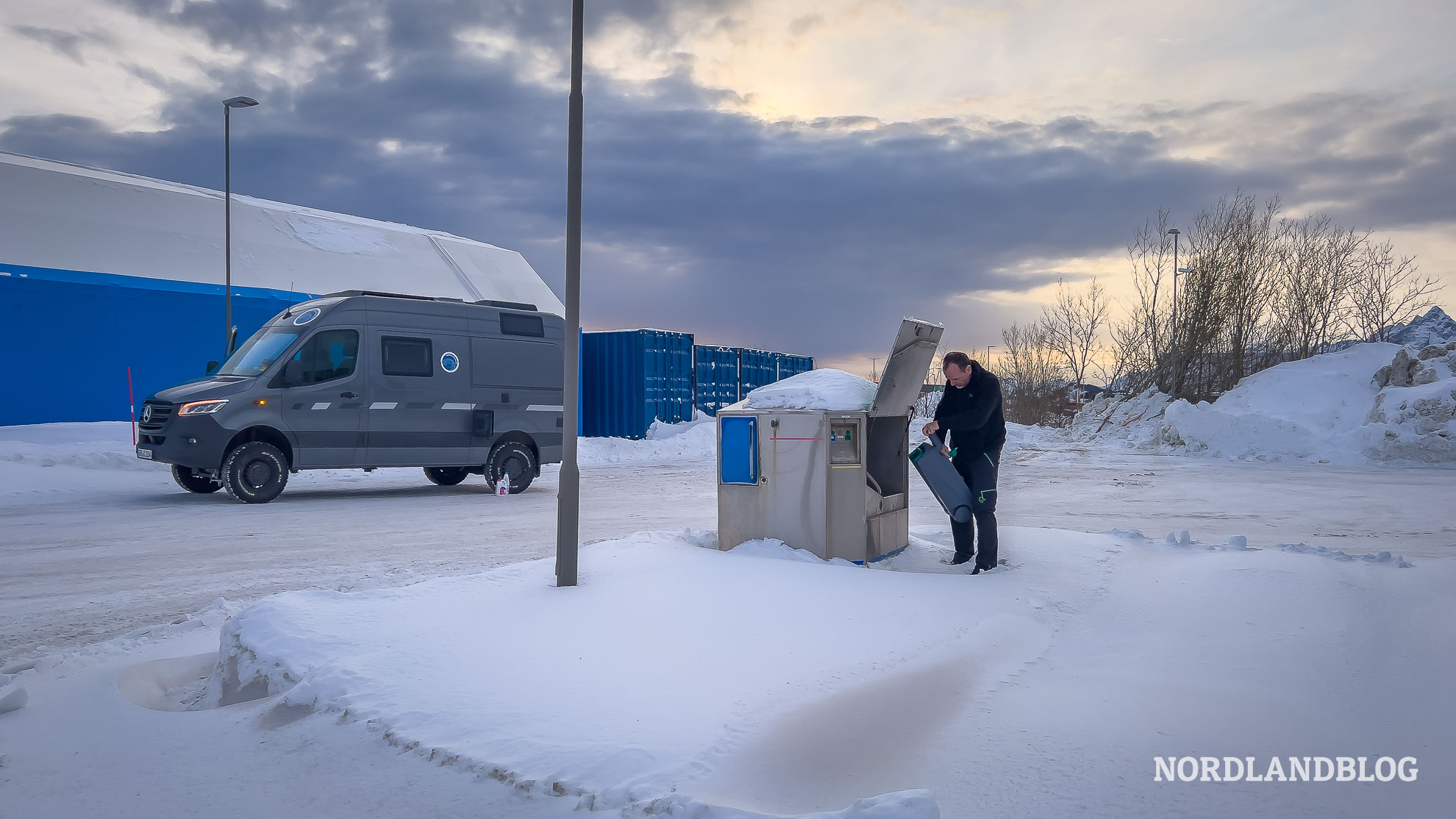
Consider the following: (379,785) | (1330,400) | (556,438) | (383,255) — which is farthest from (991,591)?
(383,255)

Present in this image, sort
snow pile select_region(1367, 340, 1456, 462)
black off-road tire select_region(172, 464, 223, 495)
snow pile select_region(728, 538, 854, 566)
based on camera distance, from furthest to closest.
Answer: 1. snow pile select_region(1367, 340, 1456, 462)
2. black off-road tire select_region(172, 464, 223, 495)
3. snow pile select_region(728, 538, 854, 566)

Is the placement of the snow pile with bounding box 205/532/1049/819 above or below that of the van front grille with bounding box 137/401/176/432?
below

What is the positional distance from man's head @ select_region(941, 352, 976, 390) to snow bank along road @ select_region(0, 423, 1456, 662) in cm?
355

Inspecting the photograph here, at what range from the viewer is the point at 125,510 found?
1097cm

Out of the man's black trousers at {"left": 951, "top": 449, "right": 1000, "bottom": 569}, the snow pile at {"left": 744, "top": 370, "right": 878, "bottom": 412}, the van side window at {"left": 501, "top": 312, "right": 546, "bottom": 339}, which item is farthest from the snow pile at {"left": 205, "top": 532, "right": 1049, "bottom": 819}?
the van side window at {"left": 501, "top": 312, "right": 546, "bottom": 339}

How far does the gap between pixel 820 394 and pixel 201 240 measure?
26.2 metres

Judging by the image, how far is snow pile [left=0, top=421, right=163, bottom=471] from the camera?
15.1m

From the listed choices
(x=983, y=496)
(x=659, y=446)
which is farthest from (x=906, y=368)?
(x=659, y=446)

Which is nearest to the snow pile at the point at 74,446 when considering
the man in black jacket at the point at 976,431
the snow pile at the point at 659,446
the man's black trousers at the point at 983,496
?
the snow pile at the point at 659,446

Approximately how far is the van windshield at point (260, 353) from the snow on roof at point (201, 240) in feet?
45.5

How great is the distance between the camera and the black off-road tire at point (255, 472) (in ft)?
37.7

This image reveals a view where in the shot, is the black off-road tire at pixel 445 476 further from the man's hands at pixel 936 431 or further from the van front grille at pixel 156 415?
the man's hands at pixel 936 431

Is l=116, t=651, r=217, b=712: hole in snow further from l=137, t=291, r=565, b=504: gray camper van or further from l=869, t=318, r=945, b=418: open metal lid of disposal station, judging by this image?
l=137, t=291, r=565, b=504: gray camper van

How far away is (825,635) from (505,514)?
7.07 meters
